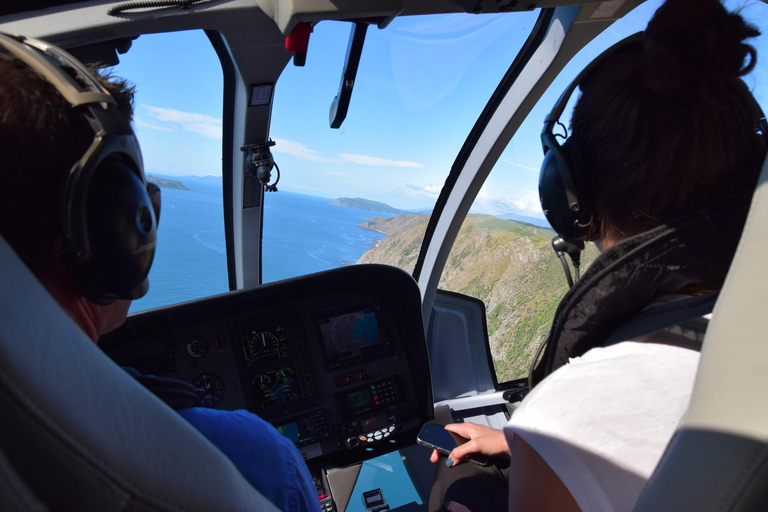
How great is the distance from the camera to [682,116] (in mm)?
746

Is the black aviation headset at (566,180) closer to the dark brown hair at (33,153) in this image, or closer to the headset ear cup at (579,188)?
the headset ear cup at (579,188)

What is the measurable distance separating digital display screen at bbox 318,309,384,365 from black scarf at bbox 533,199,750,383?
1394mm

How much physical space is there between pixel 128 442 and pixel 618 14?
2288 millimetres

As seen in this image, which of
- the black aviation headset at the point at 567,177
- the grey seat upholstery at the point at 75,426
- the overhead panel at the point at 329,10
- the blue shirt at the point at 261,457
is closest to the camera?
the grey seat upholstery at the point at 75,426

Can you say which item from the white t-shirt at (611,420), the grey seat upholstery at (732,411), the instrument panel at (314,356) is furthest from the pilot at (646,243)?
the instrument panel at (314,356)

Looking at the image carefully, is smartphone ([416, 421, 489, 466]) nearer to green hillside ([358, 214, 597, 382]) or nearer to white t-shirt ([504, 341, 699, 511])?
white t-shirt ([504, 341, 699, 511])

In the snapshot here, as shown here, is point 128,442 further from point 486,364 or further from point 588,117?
point 486,364

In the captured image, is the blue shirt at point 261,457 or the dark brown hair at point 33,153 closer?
the dark brown hair at point 33,153

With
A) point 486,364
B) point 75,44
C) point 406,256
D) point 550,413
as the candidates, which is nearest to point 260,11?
point 75,44

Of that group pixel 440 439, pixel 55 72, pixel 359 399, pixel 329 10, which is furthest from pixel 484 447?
pixel 55 72

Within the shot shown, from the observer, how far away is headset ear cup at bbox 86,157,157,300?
61cm

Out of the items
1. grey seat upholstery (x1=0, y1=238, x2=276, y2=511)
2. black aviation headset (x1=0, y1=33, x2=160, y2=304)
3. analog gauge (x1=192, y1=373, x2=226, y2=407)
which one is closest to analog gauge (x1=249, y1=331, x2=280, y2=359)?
analog gauge (x1=192, y1=373, x2=226, y2=407)

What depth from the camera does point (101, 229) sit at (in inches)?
24.3

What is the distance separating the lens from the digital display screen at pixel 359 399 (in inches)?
84.6
